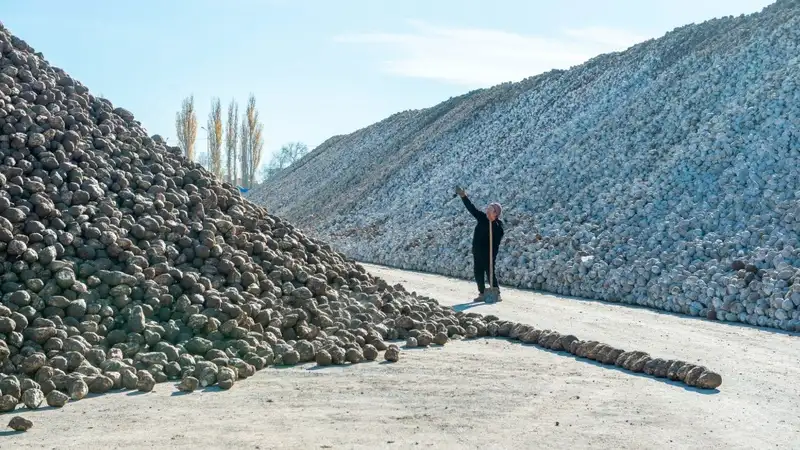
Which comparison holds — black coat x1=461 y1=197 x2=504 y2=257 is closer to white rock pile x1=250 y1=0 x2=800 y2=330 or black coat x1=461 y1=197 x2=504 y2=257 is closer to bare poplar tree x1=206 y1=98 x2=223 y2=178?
white rock pile x1=250 y1=0 x2=800 y2=330

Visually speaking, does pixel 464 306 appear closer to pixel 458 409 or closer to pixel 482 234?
pixel 482 234

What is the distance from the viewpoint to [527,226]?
18656 mm

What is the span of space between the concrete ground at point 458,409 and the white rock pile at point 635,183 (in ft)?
13.9

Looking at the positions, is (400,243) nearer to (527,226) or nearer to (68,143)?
(527,226)

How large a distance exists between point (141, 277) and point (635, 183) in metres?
12.3

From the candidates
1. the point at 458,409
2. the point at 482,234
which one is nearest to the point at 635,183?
the point at 482,234

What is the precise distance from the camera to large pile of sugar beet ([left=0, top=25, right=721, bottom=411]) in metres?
7.12

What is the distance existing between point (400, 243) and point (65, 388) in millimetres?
15731

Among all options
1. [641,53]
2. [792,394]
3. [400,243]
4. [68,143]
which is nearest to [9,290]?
[68,143]

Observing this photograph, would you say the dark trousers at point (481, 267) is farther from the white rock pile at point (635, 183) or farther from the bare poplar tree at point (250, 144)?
the bare poplar tree at point (250, 144)

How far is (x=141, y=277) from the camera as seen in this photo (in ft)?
26.8

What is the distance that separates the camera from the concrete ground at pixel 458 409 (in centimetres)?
563

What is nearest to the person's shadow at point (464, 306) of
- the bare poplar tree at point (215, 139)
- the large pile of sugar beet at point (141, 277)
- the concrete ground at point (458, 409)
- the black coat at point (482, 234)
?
the black coat at point (482, 234)

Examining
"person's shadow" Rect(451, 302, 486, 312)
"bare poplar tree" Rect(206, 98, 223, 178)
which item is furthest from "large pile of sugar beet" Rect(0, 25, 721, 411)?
"bare poplar tree" Rect(206, 98, 223, 178)
